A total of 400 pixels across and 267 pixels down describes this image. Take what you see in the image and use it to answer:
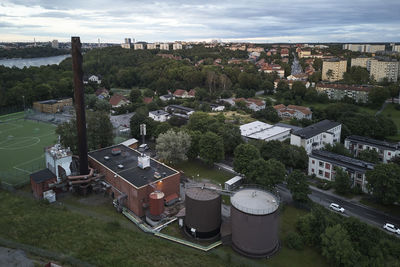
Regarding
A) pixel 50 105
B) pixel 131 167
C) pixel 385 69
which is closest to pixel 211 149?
A: pixel 131 167

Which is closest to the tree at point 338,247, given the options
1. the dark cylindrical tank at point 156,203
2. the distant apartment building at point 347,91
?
the dark cylindrical tank at point 156,203

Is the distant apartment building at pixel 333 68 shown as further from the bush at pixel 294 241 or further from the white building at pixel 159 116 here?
the bush at pixel 294 241

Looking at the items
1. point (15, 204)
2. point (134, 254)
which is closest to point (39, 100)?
point (15, 204)

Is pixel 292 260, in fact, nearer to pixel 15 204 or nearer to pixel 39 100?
pixel 15 204

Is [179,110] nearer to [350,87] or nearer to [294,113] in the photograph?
[294,113]

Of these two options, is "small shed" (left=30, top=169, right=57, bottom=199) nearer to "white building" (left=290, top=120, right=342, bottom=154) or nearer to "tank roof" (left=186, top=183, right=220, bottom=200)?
"tank roof" (left=186, top=183, right=220, bottom=200)
